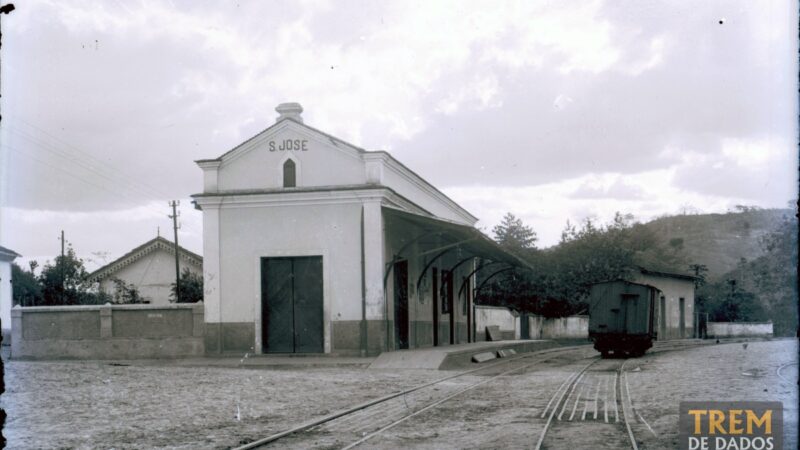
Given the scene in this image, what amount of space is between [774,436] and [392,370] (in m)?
11.9

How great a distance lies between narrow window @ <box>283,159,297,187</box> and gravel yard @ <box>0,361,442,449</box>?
18.0 feet

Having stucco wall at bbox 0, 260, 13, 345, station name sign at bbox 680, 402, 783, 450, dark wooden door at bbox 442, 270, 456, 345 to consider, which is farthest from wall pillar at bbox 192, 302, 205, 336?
station name sign at bbox 680, 402, 783, 450

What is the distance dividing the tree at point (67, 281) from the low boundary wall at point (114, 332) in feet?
80.5

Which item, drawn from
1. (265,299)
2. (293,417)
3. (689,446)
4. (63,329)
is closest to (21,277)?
(63,329)

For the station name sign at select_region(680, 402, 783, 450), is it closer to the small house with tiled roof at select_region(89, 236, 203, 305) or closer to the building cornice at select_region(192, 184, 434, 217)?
the building cornice at select_region(192, 184, 434, 217)

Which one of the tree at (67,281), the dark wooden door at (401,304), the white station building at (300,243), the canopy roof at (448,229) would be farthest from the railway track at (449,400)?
the tree at (67,281)

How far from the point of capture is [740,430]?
6.84 metres

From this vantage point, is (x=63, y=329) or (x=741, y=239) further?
(x=741, y=239)

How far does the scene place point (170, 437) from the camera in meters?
8.98

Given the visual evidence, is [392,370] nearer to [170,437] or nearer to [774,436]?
[170,437]

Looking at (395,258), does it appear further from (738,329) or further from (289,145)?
(738,329)

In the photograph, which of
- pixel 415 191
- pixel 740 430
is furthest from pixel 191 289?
pixel 740 430

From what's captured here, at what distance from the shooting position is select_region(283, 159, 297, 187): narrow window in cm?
2138

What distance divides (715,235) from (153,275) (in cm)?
8147
